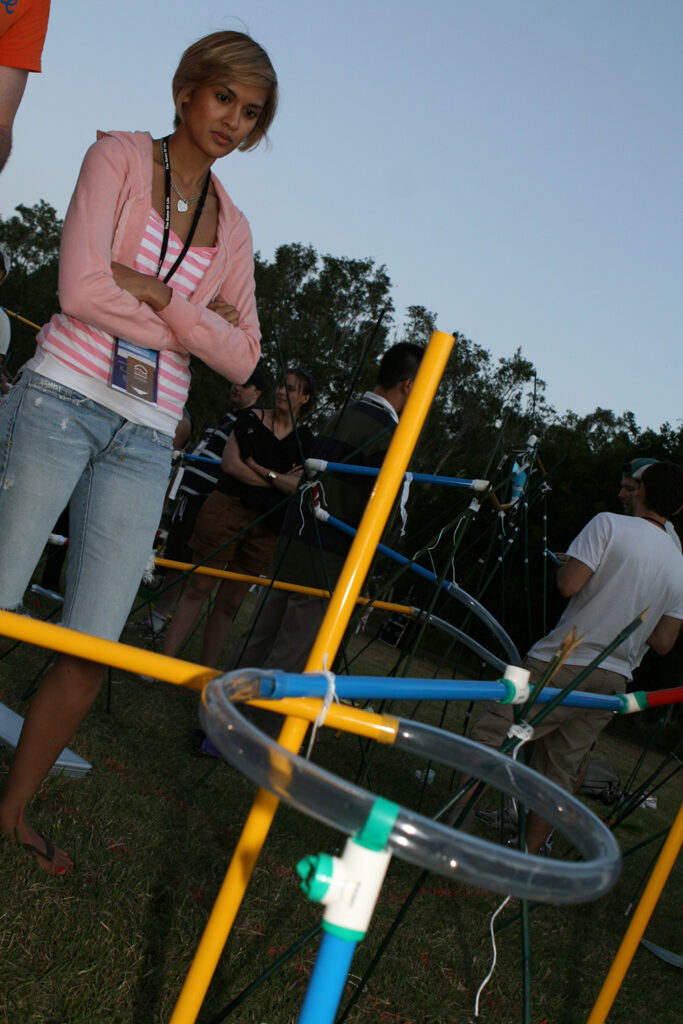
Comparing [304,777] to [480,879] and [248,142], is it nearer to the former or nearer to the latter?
[480,879]

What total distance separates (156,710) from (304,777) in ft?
11.3

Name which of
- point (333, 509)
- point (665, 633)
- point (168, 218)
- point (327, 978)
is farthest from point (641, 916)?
point (333, 509)

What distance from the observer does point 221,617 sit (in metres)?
4.46

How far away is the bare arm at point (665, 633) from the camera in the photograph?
3.80m

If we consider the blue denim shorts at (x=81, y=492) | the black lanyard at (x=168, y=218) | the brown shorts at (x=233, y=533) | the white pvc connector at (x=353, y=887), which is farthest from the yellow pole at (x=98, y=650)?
the brown shorts at (x=233, y=533)

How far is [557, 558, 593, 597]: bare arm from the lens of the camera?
352 cm

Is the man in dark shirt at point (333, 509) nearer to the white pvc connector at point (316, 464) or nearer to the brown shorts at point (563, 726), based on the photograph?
the white pvc connector at point (316, 464)

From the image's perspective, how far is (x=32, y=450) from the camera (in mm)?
1721

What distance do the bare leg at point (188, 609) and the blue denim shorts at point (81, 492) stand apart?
2.48 metres

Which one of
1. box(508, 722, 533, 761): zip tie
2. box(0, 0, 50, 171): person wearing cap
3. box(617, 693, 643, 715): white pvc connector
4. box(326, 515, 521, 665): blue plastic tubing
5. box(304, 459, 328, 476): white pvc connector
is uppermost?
box(0, 0, 50, 171): person wearing cap

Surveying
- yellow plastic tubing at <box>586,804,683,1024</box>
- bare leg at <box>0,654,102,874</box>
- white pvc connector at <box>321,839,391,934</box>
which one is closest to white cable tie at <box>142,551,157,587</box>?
bare leg at <box>0,654,102,874</box>

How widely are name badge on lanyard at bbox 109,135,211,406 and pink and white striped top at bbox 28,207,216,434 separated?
0.04 ft

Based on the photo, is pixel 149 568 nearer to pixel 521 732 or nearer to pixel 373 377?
pixel 521 732

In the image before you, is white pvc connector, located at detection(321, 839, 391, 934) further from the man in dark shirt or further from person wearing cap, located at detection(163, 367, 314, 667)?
person wearing cap, located at detection(163, 367, 314, 667)
